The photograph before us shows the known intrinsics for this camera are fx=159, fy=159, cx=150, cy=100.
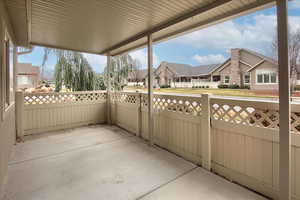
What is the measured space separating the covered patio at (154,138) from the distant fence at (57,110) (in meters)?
0.18

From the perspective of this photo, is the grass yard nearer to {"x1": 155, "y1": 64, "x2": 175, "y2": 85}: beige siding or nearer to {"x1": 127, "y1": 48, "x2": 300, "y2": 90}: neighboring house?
{"x1": 127, "y1": 48, "x2": 300, "y2": 90}: neighboring house

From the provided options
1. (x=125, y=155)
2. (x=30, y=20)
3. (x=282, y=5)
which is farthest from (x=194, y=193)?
(x=30, y=20)

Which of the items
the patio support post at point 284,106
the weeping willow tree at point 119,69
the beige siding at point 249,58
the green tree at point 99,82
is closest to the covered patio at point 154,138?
the patio support post at point 284,106

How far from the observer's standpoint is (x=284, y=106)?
5.89 feet

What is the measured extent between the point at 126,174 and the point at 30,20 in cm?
327

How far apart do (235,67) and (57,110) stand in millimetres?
5100

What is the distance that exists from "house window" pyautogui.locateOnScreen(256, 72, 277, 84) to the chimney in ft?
0.80

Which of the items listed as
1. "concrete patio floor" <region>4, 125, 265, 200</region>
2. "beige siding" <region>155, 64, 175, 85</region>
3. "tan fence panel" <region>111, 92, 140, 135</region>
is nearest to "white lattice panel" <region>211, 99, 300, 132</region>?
"concrete patio floor" <region>4, 125, 265, 200</region>

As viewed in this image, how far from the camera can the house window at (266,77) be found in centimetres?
207

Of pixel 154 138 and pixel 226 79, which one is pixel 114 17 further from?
pixel 154 138

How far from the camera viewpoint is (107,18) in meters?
2.91

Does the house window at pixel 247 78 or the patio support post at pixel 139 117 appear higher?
the house window at pixel 247 78

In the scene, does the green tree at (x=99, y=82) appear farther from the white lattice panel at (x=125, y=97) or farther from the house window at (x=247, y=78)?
the house window at (x=247, y=78)

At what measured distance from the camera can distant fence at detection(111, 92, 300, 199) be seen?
1.99 meters
